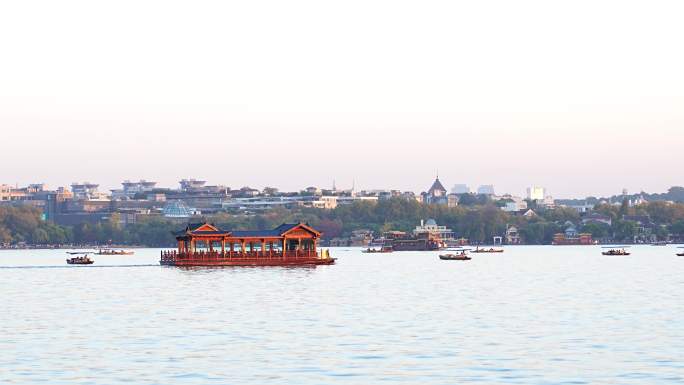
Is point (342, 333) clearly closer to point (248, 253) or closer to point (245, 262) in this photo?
point (245, 262)

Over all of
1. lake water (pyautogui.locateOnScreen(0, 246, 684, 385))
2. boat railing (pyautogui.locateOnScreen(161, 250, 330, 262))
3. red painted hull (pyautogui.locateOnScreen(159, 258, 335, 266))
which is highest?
boat railing (pyautogui.locateOnScreen(161, 250, 330, 262))

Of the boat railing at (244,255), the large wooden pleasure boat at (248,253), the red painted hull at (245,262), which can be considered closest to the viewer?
the red painted hull at (245,262)

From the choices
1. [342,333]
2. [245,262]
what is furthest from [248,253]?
[342,333]

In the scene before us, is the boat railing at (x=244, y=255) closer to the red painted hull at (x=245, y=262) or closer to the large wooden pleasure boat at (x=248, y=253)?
the large wooden pleasure boat at (x=248, y=253)

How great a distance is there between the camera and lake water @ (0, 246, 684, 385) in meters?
46.3

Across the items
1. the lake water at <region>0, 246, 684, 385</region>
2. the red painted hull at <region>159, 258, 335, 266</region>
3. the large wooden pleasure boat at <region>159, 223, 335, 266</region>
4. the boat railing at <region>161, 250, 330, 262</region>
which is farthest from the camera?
the boat railing at <region>161, 250, 330, 262</region>

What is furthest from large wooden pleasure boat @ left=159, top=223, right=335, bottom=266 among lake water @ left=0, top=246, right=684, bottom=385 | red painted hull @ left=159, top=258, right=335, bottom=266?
lake water @ left=0, top=246, right=684, bottom=385

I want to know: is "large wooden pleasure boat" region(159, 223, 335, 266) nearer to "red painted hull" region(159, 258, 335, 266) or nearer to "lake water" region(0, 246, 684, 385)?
"red painted hull" region(159, 258, 335, 266)

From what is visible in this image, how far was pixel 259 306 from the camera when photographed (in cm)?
7456

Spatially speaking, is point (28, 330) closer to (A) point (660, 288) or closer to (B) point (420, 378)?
(B) point (420, 378)

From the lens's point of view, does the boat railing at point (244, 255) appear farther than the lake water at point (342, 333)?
Yes

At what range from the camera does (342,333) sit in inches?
2317

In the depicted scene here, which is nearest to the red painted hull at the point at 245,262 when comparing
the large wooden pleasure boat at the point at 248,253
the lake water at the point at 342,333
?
the large wooden pleasure boat at the point at 248,253

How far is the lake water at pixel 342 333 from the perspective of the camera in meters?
46.3
